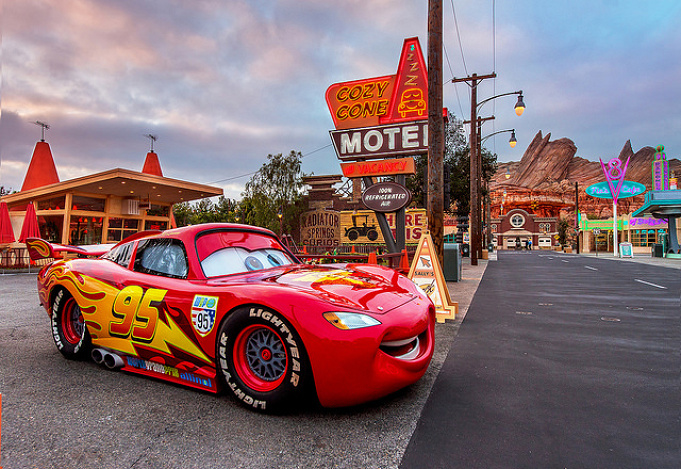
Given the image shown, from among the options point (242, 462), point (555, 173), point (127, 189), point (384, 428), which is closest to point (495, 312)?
point (384, 428)

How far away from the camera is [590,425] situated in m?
2.34

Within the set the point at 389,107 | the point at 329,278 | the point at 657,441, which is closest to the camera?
the point at 657,441

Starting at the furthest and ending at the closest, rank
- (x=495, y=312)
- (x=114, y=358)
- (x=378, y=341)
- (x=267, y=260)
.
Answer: (x=495, y=312)
(x=267, y=260)
(x=114, y=358)
(x=378, y=341)

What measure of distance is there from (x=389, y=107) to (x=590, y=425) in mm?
10426

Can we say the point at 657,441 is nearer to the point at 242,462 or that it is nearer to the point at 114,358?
the point at 242,462

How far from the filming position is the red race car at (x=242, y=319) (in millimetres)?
2328

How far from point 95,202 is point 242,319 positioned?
890 inches

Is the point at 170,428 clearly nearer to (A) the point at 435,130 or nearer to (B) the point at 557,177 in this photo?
(A) the point at 435,130

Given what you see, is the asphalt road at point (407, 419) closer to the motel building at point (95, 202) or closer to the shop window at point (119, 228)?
the motel building at point (95, 202)

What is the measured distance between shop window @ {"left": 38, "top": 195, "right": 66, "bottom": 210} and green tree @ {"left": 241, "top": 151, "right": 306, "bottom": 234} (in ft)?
42.8

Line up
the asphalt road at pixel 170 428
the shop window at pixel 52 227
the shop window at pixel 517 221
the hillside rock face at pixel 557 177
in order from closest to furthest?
the asphalt road at pixel 170 428 → the shop window at pixel 52 227 → the shop window at pixel 517 221 → the hillside rock face at pixel 557 177

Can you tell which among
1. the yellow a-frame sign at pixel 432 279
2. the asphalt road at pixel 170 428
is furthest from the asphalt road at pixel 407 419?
the yellow a-frame sign at pixel 432 279

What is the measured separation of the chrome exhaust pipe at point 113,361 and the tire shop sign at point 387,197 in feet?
25.7

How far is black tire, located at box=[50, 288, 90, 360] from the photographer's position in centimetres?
371
